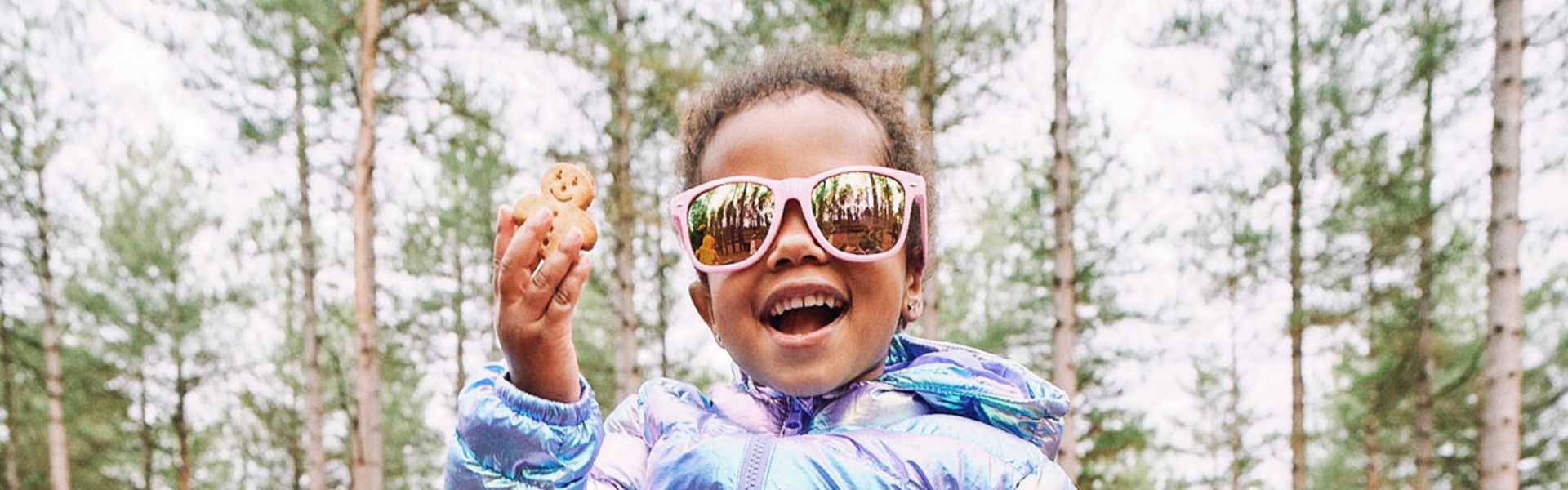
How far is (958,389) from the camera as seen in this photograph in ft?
4.82

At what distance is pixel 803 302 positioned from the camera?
134 cm

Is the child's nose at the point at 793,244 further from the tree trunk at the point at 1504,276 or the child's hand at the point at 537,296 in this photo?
the tree trunk at the point at 1504,276

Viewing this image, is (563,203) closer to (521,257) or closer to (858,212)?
(521,257)

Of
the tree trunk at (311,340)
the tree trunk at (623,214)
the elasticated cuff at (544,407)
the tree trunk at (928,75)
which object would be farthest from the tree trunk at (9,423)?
the elasticated cuff at (544,407)

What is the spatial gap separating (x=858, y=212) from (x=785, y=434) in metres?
0.36

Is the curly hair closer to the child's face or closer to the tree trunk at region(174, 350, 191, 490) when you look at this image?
the child's face

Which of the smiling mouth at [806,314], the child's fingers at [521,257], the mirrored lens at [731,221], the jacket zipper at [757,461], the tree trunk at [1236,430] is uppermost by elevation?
the mirrored lens at [731,221]

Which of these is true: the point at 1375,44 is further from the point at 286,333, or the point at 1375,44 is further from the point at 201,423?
the point at 201,423

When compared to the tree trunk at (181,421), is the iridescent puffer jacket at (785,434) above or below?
above

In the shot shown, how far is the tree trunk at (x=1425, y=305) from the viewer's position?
903 centimetres

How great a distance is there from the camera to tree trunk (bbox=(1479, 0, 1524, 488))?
5211mm

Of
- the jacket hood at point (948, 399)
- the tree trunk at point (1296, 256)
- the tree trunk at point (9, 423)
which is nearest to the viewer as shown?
the jacket hood at point (948, 399)

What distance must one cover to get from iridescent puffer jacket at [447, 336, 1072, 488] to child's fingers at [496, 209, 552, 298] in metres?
0.11

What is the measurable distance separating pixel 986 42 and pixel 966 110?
583 mm
